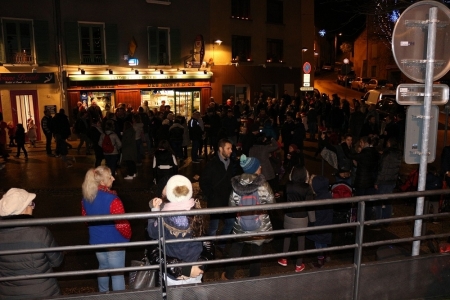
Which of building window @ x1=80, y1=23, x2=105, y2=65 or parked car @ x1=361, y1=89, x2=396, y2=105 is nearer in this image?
building window @ x1=80, y1=23, x2=105, y2=65

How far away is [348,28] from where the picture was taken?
59.4 metres

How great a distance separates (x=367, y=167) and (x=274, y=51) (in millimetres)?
22027

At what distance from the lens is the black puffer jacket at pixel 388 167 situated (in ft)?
26.6

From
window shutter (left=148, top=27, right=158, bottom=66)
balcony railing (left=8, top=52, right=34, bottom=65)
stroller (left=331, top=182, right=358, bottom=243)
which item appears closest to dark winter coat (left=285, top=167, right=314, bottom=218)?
stroller (left=331, top=182, right=358, bottom=243)

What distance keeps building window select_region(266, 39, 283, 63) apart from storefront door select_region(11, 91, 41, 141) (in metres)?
15.1

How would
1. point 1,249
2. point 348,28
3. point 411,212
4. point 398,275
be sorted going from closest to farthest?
point 1,249 → point 398,275 → point 411,212 → point 348,28

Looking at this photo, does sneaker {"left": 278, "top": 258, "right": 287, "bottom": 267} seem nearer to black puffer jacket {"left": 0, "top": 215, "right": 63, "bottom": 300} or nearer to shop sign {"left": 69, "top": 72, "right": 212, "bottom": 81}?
black puffer jacket {"left": 0, "top": 215, "right": 63, "bottom": 300}

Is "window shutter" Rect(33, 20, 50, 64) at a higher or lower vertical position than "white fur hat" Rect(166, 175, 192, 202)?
higher

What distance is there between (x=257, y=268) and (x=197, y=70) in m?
20.0

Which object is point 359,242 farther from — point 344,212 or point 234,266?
point 344,212

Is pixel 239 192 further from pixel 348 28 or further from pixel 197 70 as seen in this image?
pixel 348 28

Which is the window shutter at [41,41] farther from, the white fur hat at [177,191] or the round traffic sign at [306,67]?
the white fur hat at [177,191]

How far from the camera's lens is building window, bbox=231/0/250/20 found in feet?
86.4

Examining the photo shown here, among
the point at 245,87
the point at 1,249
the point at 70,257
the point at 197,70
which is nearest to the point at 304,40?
the point at 245,87
